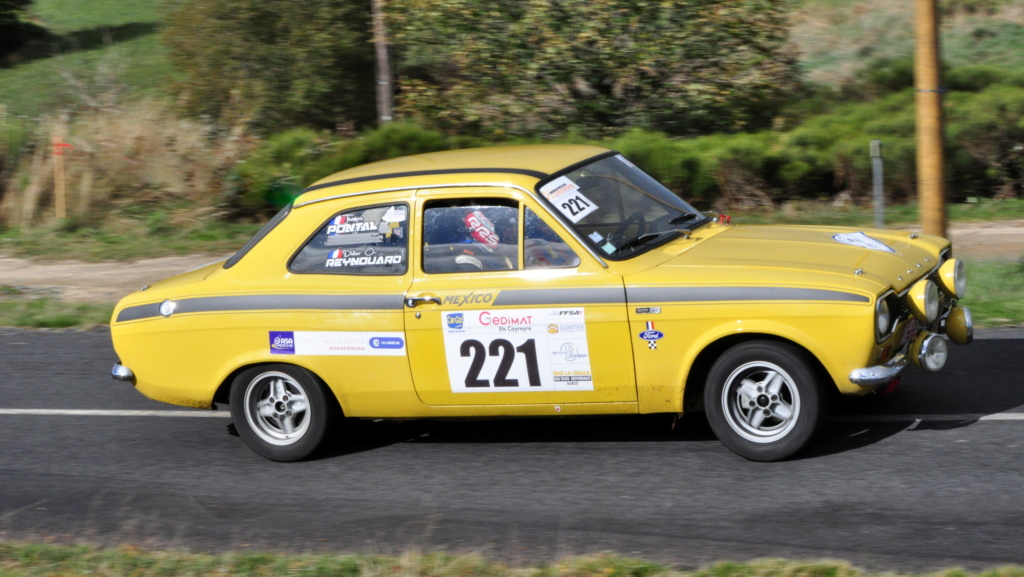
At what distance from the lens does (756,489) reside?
18.6 ft

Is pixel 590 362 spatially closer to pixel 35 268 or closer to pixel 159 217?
pixel 35 268

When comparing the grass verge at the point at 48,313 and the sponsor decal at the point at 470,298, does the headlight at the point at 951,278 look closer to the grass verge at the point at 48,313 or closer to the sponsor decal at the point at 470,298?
the sponsor decal at the point at 470,298

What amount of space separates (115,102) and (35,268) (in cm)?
655

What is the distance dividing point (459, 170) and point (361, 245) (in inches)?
27.9

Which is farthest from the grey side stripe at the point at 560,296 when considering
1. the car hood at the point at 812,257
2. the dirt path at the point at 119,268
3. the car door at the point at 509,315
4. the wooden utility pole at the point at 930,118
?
the dirt path at the point at 119,268

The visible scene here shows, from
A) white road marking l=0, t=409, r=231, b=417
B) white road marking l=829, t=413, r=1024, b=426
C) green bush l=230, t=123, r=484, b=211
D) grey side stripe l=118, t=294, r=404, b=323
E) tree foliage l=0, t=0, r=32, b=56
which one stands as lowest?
white road marking l=829, t=413, r=1024, b=426

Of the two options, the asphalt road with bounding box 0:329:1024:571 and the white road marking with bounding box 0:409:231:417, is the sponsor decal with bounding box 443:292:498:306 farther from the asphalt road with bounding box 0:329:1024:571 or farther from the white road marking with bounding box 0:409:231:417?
the white road marking with bounding box 0:409:231:417

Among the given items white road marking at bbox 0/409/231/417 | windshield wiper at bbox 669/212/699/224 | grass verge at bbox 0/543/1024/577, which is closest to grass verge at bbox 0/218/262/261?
white road marking at bbox 0/409/231/417

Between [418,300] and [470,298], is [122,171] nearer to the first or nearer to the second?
[418,300]

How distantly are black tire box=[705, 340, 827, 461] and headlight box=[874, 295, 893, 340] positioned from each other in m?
0.39

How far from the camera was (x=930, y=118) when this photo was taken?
9461 millimetres

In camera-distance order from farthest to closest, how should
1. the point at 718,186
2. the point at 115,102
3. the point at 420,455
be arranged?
the point at 115,102 → the point at 718,186 → the point at 420,455

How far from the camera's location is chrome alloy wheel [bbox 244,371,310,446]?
22.0 ft

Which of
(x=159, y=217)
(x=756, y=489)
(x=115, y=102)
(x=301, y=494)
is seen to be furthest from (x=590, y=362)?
(x=115, y=102)
